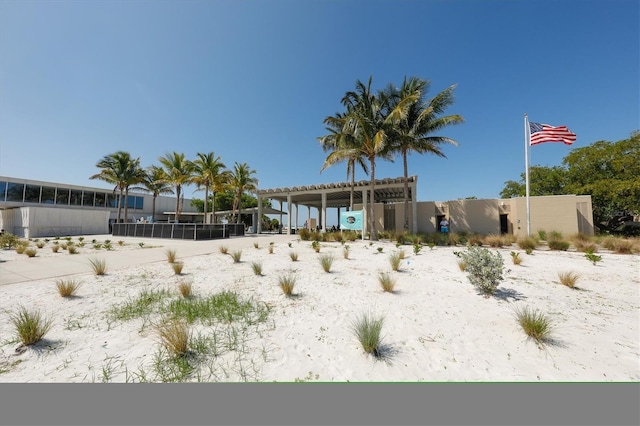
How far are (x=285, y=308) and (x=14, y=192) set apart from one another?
4185 cm

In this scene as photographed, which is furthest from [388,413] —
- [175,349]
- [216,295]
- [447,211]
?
[447,211]

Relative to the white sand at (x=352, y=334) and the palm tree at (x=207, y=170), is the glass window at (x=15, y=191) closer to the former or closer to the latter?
the palm tree at (x=207, y=170)

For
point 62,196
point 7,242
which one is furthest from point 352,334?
point 62,196

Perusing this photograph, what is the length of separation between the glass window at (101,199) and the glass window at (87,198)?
679 mm

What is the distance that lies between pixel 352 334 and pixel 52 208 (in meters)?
34.5

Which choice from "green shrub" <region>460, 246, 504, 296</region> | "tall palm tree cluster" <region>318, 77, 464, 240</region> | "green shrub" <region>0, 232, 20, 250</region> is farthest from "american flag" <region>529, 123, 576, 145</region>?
"green shrub" <region>0, 232, 20, 250</region>

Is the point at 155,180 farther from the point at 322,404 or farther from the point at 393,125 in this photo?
the point at 322,404

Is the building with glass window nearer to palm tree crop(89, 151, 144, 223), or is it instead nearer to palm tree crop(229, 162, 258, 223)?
palm tree crop(89, 151, 144, 223)

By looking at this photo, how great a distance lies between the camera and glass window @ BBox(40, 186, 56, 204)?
2888 centimetres

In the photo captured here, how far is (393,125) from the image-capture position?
15.8 m

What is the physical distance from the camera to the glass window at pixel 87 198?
32375 millimetres

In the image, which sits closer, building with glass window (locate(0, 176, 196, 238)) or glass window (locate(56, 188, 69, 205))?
building with glass window (locate(0, 176, 196, 238))

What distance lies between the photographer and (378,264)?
817 cm

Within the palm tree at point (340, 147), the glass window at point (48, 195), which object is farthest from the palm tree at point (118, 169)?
the palm tree at point (340, 147)
